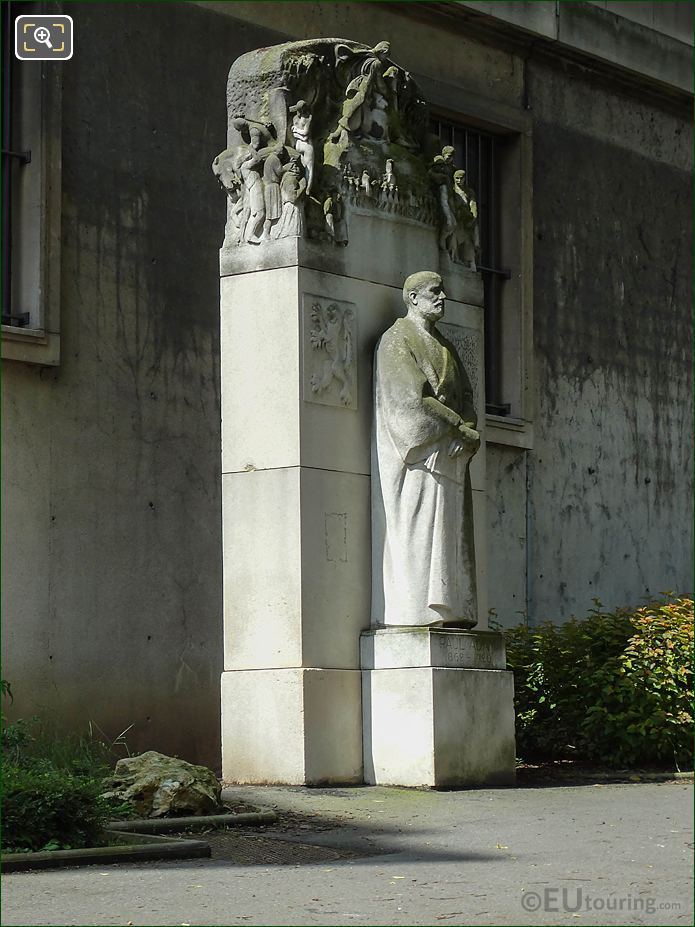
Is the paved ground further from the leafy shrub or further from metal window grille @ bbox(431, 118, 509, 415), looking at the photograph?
metal window grille @ bbox(431, 118, 509, 415)

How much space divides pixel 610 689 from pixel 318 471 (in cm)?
339

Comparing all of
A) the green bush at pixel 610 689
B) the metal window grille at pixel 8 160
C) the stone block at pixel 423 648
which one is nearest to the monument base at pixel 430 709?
the stone block at pixel 423 648

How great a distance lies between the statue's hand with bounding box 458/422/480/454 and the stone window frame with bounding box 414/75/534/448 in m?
5.96

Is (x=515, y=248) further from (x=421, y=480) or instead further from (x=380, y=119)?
(x=421, y=480)

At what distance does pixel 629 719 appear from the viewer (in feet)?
45.3

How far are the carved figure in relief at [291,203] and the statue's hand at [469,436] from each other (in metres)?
A: 1.71

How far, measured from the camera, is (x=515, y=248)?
61.8ft

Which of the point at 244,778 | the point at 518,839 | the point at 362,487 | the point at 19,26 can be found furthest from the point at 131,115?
the point at 518,839

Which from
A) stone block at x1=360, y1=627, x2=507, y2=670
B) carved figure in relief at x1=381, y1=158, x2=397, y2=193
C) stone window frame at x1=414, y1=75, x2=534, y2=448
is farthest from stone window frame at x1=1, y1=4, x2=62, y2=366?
stone window frame at x1=414, y1=75, x2=534, y2=448

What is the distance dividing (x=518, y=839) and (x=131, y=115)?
799 cm

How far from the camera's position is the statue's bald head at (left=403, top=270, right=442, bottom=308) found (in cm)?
1238

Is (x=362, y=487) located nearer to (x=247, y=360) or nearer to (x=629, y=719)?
(x=247, y=360)

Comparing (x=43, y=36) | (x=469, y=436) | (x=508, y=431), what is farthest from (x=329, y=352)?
(x=508, y=431)

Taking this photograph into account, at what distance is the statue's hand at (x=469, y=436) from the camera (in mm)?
12180
